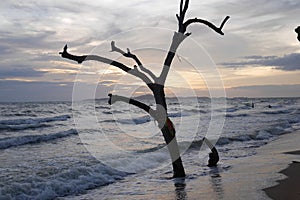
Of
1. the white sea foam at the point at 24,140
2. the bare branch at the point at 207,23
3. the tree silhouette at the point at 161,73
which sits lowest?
the white sea foam at the point at 24,140

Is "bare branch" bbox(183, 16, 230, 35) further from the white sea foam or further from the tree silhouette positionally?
the white sea foam

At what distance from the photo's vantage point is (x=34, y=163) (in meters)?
15.2

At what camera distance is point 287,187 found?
959cm

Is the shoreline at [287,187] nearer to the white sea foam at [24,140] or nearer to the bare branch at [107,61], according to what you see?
the bare branch at [107,61]

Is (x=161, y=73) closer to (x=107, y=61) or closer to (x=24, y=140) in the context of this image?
(x=107, y=61)

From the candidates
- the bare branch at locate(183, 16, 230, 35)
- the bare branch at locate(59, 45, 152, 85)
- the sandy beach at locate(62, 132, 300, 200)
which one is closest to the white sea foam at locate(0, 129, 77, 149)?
the sandy beach at locate(62, 132, 300, 200)

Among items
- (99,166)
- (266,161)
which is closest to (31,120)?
(99,166)

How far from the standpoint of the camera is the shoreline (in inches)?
338

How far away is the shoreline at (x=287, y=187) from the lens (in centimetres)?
859

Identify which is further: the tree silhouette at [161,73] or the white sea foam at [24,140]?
the white sea foam at [24,140]

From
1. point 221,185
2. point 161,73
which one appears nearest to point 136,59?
point 161,73

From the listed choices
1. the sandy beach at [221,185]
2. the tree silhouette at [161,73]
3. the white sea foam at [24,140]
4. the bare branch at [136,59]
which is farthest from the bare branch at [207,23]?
the white sea foam at [24,140]

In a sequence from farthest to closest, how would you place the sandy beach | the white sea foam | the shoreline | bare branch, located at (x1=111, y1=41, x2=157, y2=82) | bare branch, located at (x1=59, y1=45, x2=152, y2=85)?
the white sea foam, bare branch, located at (x1=111, y1=41, x2=157, y2=82), bare branch, located at (x1=59, y1=45, x2=152, y2=85), the sandy beach, the shoreline

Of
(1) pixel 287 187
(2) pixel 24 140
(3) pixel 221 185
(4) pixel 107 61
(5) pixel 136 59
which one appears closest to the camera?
(1) pixel 287 187
